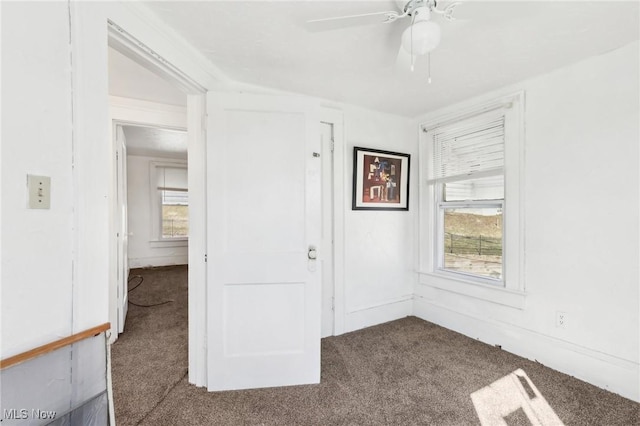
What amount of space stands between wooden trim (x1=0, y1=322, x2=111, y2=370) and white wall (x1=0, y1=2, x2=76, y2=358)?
5 centimetres

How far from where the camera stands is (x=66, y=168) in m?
1.11

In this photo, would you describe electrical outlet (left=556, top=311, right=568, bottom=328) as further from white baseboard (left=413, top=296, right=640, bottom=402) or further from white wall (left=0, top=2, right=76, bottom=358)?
white wall (left=0, top=2, right=76, bottom=358)

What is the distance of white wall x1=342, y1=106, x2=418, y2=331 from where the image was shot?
2.88 meters

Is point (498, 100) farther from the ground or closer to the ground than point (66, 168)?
farther from the ground

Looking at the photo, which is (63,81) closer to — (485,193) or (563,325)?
(485,193)

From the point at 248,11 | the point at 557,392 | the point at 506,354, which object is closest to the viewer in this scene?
the point at 248,11

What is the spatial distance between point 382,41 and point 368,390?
2.25 metres

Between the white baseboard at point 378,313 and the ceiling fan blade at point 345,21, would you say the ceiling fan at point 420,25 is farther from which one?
the white baseboard at point 378,313

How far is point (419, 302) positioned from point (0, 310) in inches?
127

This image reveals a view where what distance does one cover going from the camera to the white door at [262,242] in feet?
6.41

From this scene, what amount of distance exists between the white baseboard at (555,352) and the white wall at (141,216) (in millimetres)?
5668

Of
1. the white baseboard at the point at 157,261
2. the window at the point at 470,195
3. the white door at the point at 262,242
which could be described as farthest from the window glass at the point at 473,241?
the white baseboard at the point at 157,261

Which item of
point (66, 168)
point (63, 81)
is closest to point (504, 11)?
point (63, 81)

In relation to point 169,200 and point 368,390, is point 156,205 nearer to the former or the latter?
point 169,200
